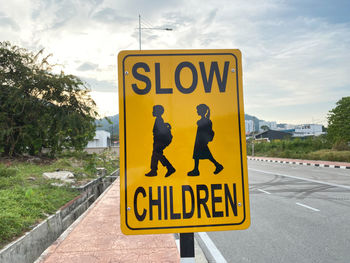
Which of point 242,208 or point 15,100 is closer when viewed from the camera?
point 242,208

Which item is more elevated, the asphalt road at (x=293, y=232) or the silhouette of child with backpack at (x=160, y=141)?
the silhouette of child with backpack at (x=160, y=141)

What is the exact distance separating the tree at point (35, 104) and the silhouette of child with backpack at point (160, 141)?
1726 cm

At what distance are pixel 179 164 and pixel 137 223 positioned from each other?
1.18ft

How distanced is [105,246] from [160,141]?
165 inches

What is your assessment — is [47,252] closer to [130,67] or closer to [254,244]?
[254,244]

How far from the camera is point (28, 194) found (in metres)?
7.97

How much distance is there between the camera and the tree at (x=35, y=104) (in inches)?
701

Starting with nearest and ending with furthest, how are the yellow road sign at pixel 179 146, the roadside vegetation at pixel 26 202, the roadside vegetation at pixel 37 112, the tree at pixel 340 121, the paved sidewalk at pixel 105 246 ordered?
the yellow road sign at pixel 179 146
the paved sidewalk at pixel 105 246
the roadside vegetation at pixel 26 202
the roadside vegetation at pixel 37 112
the tree at pixel 340 121

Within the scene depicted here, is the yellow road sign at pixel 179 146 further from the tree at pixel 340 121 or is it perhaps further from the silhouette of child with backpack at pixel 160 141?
the tree at pixel 340 121

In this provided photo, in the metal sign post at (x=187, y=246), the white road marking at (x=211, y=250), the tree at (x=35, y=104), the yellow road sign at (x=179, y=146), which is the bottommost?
the white road marking at (x=211, y=250)

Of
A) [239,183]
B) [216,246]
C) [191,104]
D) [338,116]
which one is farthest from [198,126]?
[338,116]

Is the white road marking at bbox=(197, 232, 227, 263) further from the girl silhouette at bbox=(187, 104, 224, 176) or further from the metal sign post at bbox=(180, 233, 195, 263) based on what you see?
the girl silhouette at bbox=(187, 104, 224, 176)

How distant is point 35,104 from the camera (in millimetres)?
18344

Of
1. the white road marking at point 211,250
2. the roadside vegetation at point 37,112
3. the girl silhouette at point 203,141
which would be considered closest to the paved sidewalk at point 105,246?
the white road marking at point 211,250
